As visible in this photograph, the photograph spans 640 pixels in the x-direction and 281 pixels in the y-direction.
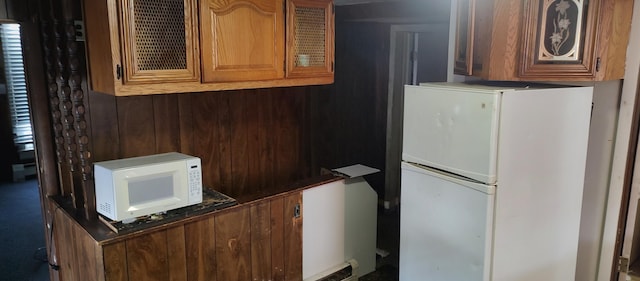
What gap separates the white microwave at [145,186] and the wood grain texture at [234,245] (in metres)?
0.20

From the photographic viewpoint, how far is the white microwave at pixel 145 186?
2150mm

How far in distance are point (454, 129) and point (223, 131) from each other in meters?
1.53

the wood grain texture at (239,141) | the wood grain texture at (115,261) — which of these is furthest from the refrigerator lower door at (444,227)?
the wood grain texture at (115,261)

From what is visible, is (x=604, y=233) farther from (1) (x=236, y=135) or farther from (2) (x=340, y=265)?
(1) (x=236, y=135)

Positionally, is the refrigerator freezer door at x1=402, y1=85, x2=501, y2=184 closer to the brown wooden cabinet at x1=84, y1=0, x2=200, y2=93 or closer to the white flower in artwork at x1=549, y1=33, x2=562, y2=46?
the white flower in artwork at x1=549, y1=33, x2=562, y2=46

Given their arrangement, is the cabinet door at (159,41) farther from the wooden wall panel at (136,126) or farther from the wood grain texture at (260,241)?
the wood grain texture at (260,241)

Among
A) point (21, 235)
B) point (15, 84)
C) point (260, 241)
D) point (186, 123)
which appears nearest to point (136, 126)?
point (186, 123)

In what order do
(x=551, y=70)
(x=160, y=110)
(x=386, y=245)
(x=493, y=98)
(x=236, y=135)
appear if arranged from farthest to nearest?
(x=386, y=245) → (x=236, y=135) → (x=160, y=110) → (x=551, y=70) → (x=493, y=98)

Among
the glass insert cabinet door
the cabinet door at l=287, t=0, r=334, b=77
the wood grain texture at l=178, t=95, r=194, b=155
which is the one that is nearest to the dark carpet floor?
the wood grain texture at l=178, t=95, r=194, b=155

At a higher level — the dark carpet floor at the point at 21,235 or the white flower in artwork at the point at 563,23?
the white flower in artwork at the point at 563,23

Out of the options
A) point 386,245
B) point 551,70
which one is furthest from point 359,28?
point 551,70

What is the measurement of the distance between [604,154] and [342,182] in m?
1.49

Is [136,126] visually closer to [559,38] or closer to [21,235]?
[559,38]

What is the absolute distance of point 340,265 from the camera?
3.20 metres
